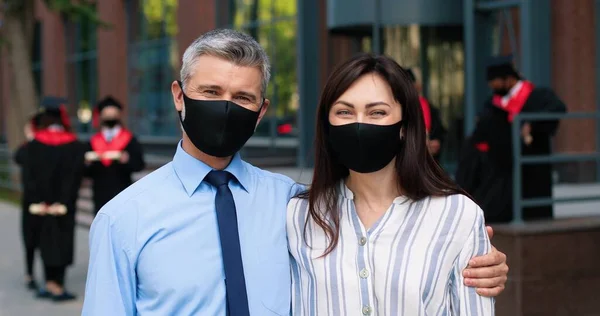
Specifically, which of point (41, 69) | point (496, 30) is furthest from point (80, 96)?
point (496, 30)

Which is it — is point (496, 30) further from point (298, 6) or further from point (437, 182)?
point (437, 182)

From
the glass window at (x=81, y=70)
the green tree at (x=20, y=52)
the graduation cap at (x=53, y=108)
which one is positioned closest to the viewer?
the graduation cap at (x=53, y=108)

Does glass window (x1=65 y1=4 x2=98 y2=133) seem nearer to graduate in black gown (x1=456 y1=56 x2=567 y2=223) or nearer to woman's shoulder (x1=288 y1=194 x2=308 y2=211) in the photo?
graduate in black gown (x1=456 y1=56 x2=567 y2=223)

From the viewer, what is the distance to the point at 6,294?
30.4ft

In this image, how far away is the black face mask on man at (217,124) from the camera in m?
Answer: 2.60

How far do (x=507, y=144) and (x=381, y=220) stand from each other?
4.96 metres

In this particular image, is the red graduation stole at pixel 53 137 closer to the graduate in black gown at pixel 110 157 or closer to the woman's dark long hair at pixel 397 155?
the graduate in black gown at pixel 110 157

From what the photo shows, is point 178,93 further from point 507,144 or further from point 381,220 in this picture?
point 507,144

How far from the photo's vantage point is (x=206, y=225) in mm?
2564

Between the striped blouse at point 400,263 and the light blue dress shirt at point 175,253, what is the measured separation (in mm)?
95

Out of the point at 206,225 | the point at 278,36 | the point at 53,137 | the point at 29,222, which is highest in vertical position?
the point at 278,36

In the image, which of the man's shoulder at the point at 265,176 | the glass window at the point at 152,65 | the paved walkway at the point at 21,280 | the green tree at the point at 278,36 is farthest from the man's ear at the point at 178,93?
the glass window at the point at 152,65

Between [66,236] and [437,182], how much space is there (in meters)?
6.81

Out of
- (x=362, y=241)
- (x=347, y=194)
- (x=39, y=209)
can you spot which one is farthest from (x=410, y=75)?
(x=39, y=209)
